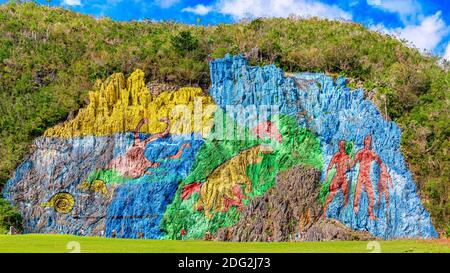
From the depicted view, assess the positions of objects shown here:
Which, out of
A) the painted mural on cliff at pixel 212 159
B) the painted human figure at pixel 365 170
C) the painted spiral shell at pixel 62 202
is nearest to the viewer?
the painted mural on cliff at pixel 212 159

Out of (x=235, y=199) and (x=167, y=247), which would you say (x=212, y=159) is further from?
(x=167, y=247)

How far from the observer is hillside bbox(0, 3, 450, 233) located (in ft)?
110

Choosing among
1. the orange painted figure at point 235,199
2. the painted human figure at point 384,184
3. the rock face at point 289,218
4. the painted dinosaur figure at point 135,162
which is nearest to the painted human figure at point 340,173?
the rock face at point 289,218

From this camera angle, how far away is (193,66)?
3734 centimetres

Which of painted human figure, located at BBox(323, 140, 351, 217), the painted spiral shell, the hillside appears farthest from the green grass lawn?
the hillside

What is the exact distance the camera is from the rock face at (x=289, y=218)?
2845cm

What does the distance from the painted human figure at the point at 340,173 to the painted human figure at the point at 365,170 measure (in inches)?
20.5

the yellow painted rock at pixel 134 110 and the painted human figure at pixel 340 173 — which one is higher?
the yellow painted rock at pixel 134 110

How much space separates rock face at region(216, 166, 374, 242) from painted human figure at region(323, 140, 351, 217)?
2.78ft

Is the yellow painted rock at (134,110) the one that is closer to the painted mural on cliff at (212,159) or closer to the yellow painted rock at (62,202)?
the painted mural on cliff at (212,159)

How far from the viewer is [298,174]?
30938 mm

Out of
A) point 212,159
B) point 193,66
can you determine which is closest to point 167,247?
point 212,159

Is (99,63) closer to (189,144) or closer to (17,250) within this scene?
(189,144)

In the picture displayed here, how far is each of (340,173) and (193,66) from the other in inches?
472
